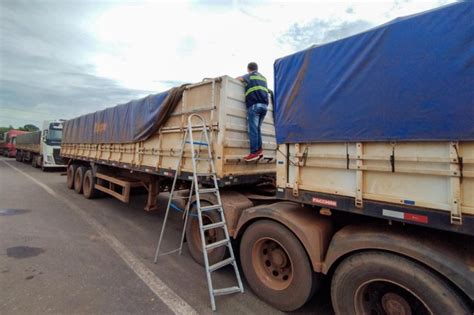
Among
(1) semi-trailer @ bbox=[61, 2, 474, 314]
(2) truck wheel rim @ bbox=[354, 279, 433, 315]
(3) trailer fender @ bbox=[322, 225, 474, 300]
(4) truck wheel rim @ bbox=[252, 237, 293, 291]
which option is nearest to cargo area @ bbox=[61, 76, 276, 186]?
(1) semi-trailer @ bbox=[61, 2, 474, 314]

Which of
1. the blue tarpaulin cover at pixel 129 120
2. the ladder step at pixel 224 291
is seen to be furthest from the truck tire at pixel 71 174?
the ladder step at pixel 224 291

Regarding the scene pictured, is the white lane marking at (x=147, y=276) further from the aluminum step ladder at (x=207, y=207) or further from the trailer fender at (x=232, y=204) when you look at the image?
the trailer fender at (x=232, y=204)

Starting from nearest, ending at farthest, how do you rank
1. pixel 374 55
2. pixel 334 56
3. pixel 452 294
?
pixel 452 294 < pixel 374 55 < pixel 334 56

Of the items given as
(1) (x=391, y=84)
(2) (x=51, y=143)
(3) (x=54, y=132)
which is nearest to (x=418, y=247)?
(1) (x=391, y=84)

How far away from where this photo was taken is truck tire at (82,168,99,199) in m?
8.11

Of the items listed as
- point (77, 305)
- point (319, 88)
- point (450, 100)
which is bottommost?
point (77, 305)

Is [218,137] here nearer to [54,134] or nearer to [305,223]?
[305,223]

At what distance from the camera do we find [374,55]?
2229 millimetres

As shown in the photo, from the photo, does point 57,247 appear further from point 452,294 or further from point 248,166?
point 452,294

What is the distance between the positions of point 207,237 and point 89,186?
6200 mm

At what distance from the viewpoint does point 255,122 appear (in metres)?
4.15

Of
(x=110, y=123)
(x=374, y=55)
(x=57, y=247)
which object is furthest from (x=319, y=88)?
(x=110, y=123)

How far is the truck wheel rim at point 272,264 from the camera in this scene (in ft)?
9.66

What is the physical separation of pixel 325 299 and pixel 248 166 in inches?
86.3
